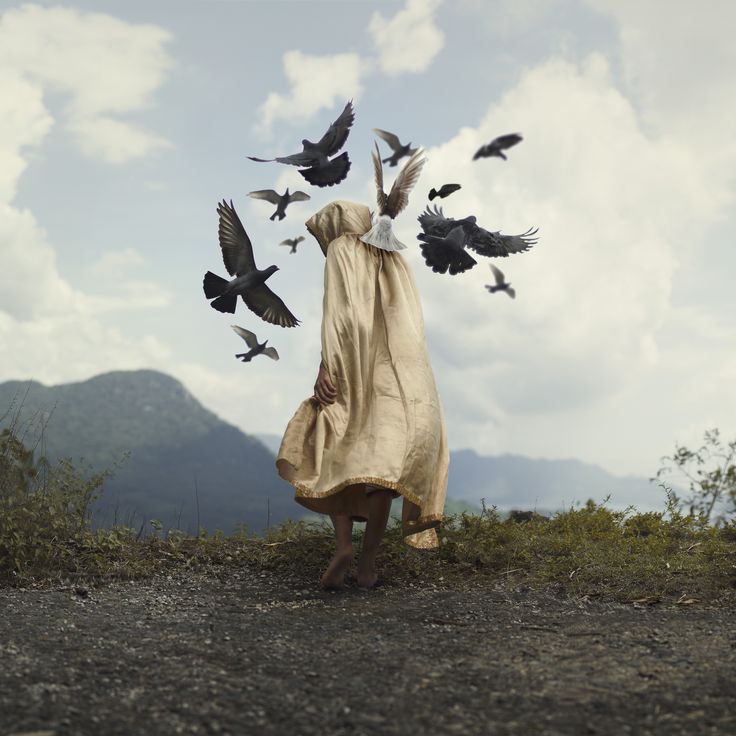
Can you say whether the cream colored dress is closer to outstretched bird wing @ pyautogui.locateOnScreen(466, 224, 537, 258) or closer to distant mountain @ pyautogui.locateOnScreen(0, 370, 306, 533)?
outstretched bird wing @ pyautogui.locateOnScreen(466, 224, 537, 258)

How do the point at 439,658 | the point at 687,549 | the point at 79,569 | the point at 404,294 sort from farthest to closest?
the point at 687,549
the point at 79,569
the point at 404,294
the point at 439,658

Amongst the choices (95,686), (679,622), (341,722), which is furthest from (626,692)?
(95,686)

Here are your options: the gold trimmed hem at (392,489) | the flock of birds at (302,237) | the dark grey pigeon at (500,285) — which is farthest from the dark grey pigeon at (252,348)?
the dark grey pigeon at (500,285)

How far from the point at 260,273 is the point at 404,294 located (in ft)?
3.13

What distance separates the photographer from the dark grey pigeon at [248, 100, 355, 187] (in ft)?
16.6

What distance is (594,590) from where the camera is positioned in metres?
5.00

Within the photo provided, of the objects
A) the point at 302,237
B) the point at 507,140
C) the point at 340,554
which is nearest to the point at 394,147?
the point at 507,140

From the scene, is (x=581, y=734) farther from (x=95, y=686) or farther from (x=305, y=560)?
(x=305, y=560)

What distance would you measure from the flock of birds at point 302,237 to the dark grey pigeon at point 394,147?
0.59 meters

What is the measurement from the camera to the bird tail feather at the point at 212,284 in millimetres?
Result: 5391

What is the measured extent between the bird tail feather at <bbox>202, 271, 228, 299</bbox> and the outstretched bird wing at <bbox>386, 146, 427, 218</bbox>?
3.79 feet

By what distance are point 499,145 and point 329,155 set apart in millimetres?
1735

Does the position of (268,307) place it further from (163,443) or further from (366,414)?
(163,443)

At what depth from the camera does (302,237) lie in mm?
5543
